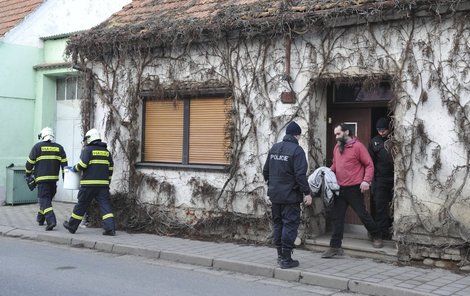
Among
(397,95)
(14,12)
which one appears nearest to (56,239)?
(397,95)

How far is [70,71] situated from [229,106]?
19.9 ft

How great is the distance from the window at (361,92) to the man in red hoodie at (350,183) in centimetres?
104

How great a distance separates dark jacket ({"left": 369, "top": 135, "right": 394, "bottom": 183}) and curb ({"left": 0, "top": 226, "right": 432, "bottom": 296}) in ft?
7.46

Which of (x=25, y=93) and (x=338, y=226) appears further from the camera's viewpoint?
(x=25, y=93)

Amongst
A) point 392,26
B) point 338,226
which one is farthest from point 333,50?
point 338,226

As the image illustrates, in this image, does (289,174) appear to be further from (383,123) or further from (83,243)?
(83,243)

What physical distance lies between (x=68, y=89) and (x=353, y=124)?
848 centimetres

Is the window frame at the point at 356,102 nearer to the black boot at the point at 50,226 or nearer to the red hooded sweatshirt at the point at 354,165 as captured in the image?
the red hooded sweatshirt at the point at 354,165

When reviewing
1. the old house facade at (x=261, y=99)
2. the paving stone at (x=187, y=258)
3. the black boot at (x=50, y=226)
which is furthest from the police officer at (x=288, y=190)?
the black boot at (x=50, y=226)

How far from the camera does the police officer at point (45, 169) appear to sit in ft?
36.1

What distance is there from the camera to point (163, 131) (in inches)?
445

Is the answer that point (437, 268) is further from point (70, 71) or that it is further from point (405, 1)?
point (70, 71)

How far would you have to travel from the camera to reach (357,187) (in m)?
8.32

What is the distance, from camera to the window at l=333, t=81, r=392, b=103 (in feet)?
30.2
